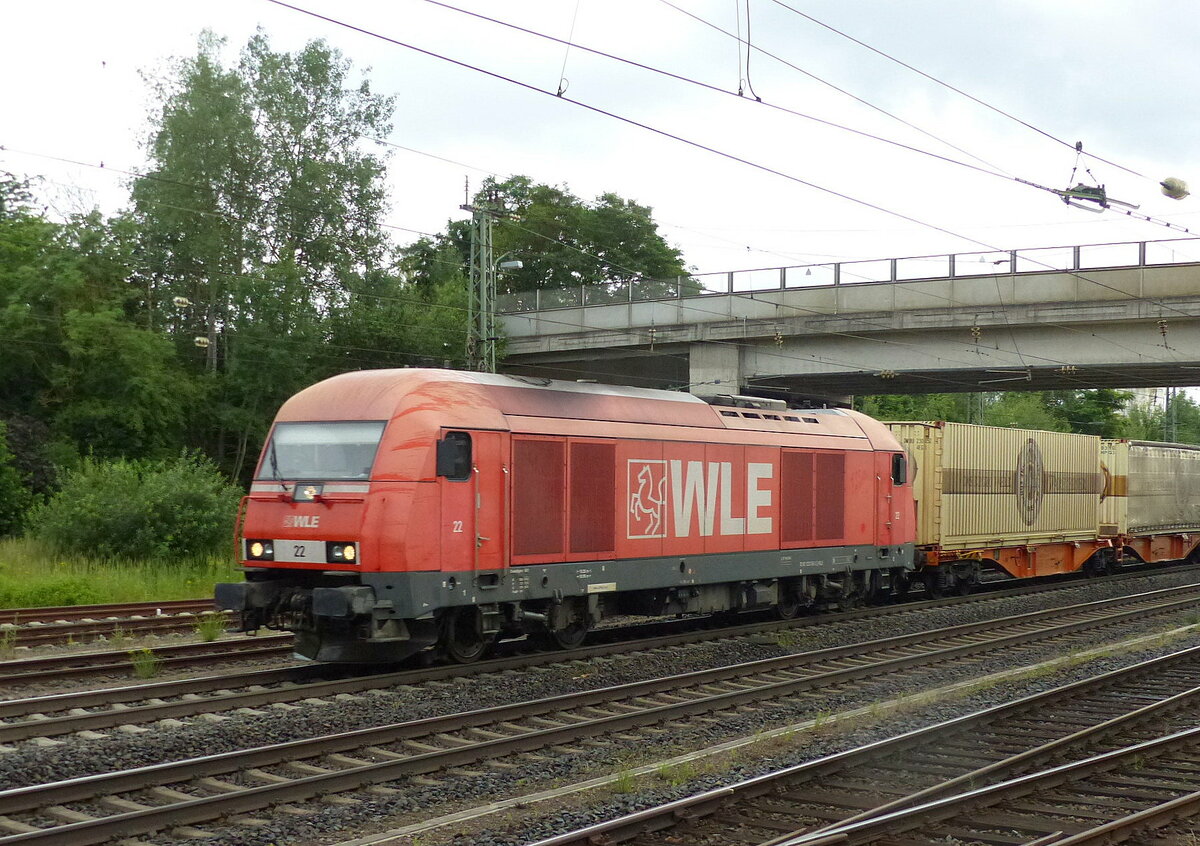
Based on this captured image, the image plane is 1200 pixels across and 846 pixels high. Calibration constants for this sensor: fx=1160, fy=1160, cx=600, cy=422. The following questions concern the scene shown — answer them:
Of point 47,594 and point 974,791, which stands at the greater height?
point 47,594

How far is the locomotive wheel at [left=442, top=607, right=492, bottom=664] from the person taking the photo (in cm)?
1278

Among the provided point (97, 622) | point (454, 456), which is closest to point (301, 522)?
point (454, 456)

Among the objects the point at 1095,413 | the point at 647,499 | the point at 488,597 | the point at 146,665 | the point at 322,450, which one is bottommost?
the point at 146,665

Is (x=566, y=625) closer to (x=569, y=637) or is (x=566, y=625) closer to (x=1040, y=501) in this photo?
(x=569, y=637)

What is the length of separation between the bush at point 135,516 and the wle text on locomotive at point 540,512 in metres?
9.15

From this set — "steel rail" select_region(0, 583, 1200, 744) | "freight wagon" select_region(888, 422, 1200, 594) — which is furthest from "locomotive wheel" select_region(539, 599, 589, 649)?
"freight wagon" select_region(888, 422, 1200, 594)

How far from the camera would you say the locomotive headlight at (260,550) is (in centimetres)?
1231

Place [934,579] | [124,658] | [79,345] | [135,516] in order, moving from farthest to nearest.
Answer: [79,345] < [934,579] < [135,516] < [124,658]

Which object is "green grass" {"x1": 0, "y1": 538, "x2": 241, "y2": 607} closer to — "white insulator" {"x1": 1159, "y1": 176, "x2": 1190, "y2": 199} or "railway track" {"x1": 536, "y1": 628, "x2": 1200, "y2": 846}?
"railway track" {"x1": 536, "y1": 628, "x2": 1200, "y2": 846}

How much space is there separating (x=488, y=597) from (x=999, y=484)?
1506 centimetres

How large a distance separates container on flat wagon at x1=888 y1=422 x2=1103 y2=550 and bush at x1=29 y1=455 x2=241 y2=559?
13.5 m

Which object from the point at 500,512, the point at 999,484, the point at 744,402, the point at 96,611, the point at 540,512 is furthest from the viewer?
the point at 999,484

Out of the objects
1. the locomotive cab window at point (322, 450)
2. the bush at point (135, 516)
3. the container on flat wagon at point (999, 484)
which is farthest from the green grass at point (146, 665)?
the container on flat wagon at point (999, 484)

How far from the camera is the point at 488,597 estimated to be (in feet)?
41.0
